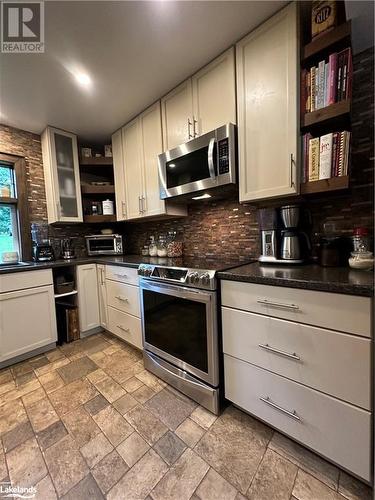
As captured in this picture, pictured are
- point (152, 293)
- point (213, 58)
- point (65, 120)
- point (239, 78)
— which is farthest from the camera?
point (65, 120)

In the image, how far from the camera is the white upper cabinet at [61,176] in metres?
2.40

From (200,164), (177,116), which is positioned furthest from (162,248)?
(177,116)

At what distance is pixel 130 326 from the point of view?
204cm

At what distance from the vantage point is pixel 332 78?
1.11m

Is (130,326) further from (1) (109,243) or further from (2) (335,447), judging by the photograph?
(2) (335,447)

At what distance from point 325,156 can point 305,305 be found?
818mm

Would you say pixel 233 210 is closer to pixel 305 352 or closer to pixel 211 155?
pixel 211 155

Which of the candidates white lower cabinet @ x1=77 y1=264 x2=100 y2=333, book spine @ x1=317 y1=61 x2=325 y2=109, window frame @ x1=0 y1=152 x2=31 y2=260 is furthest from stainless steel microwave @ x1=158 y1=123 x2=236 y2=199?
window frame @ x1=0 y1=152 x2=31 y2=260

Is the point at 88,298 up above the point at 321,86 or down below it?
below

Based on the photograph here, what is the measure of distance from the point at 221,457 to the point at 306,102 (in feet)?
6.43

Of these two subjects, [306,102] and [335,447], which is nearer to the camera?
[335,447]

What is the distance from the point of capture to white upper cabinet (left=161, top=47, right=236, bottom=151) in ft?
4.73

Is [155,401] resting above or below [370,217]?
below

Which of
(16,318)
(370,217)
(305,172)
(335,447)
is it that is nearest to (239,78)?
(305,172)
